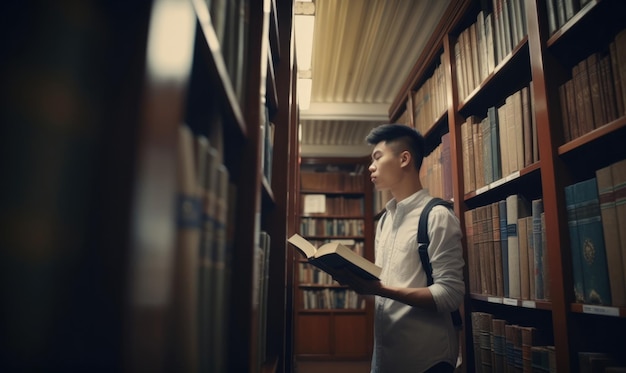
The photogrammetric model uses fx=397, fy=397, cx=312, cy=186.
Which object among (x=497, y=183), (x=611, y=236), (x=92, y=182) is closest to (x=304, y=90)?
(x=497, y=183)

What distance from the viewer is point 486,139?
1.87 metres

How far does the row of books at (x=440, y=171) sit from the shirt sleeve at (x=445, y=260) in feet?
2.10

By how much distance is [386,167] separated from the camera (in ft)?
6.37

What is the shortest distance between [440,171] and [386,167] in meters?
0.61

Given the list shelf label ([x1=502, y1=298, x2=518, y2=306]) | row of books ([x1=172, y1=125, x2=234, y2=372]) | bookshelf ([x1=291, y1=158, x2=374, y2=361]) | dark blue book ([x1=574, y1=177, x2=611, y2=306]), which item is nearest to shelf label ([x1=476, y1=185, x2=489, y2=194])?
shelf label ([x1=502, y1=298, x2=518, y2=306])

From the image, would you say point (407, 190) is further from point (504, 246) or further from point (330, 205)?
point (330, 205)

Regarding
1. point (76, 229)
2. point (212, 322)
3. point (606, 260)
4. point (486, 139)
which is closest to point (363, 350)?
point (486, 139)

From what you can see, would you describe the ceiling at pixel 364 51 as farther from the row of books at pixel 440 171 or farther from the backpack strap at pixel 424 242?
the backpack strap at pixel 424 242

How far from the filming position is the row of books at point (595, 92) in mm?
1124

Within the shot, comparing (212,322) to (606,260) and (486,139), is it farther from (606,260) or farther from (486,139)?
(486,139)

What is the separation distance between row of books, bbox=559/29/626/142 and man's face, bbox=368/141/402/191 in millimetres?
751

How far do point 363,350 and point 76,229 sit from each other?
18.2 feet

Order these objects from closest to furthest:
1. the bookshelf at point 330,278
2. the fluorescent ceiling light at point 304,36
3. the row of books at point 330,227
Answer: the fluorescent ceiling light at point 304,36, the bookshelf at point 330,278, the row of books at point 330,227

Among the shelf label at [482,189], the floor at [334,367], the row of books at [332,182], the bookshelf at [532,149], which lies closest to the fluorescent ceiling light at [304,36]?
the bookshelf at [532,149]
